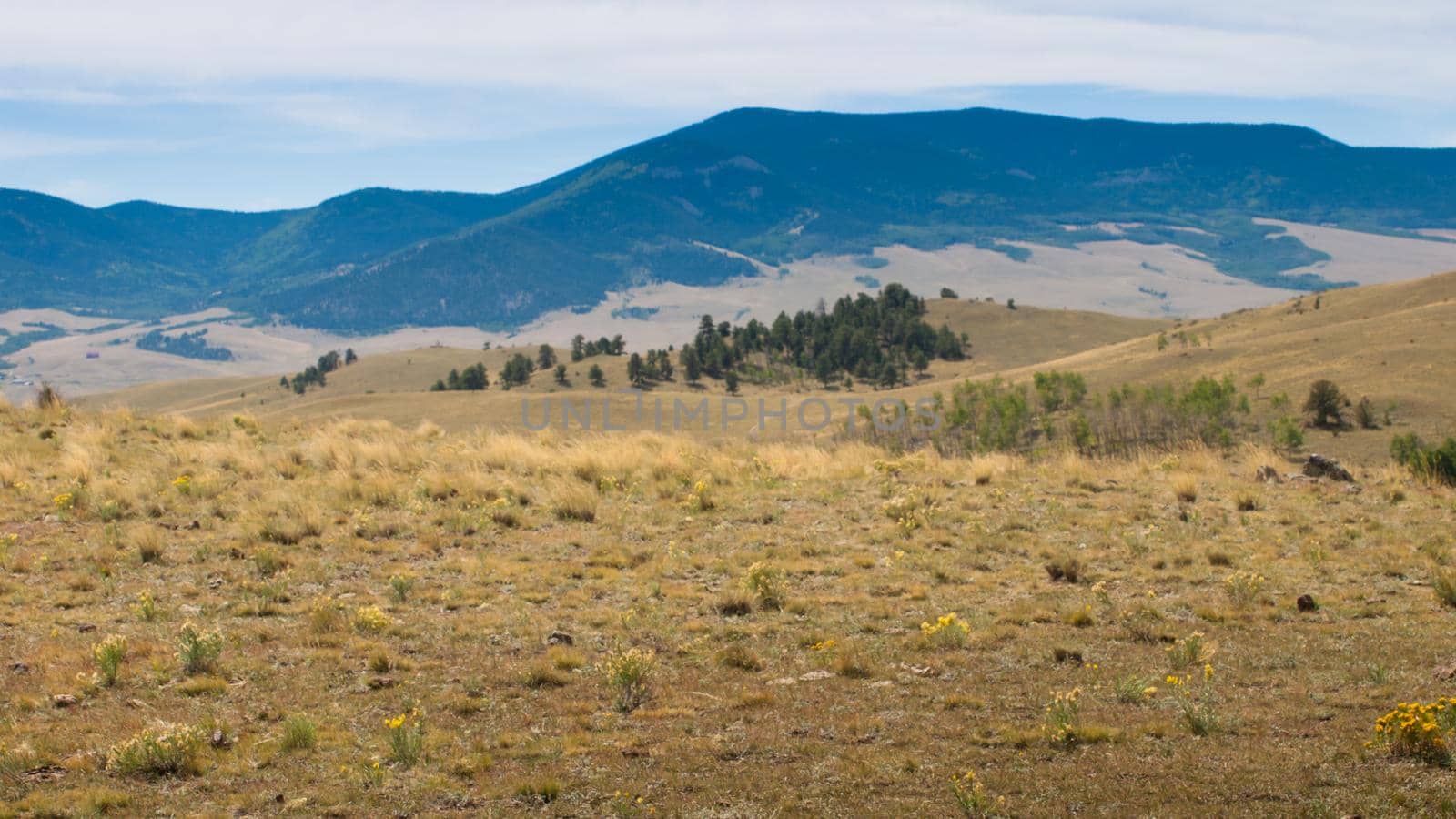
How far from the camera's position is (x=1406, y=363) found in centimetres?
5722

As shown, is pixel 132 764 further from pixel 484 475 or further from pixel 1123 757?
pixel 484 475

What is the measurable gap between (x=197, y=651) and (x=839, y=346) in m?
117

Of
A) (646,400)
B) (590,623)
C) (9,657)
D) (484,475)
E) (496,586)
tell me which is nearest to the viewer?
(9,657)

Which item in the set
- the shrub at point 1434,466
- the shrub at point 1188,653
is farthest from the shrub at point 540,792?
the shrub at point 1434,466

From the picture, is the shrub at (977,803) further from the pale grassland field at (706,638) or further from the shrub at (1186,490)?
the shrub at (1186,490)

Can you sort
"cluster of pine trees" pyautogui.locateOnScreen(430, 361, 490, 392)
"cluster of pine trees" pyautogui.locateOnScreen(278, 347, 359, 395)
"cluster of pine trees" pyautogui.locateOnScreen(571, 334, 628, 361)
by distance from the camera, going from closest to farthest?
"cluster of pine trees" pyautogui.locateOnScreen(430, 361, 490, 392)
"cluster of pine trees" pyautogui.locateOnScreen(571, 334, 628, 361)
"cluster of pine trees" pyautogui.locateOnScreen(278, 347, 359, 395)

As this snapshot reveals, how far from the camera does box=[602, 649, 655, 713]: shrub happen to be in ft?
24.6

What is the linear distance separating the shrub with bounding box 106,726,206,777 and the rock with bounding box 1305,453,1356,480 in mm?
14467

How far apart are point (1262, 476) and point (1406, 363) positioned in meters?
51.5

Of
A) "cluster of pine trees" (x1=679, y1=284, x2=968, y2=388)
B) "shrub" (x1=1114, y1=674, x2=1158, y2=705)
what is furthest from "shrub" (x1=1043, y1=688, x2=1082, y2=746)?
"cluster of pine trees" (x1=679, y1=284, x2=968, y2=388)

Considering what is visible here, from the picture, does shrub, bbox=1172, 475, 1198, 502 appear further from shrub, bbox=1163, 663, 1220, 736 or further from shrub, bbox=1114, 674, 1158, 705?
shrub, bbox=1114, 674, 1158, 705

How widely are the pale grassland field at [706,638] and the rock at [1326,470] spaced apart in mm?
454

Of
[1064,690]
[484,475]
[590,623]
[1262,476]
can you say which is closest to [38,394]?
[484,475]

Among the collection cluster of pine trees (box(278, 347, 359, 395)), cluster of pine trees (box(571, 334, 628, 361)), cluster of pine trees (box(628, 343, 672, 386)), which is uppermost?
cluster of pine trees (box(571, 334, 628, 361))
